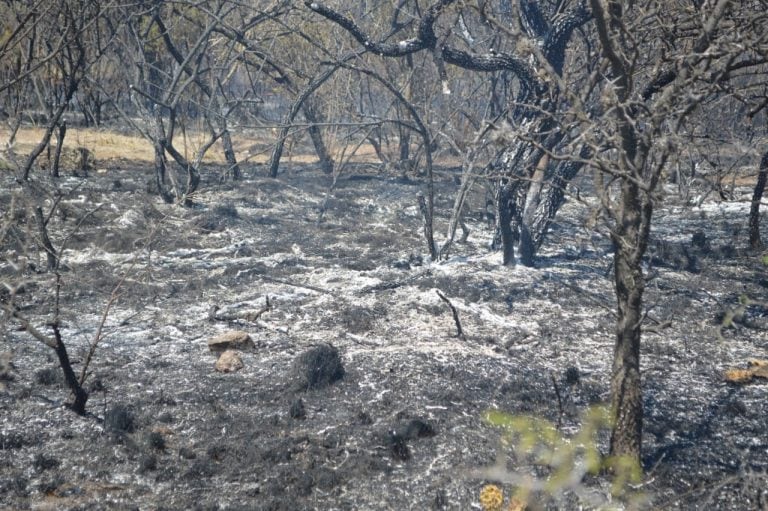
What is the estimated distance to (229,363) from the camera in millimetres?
5699

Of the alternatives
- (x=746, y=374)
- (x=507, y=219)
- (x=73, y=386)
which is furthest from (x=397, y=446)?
(x=507, y=219)

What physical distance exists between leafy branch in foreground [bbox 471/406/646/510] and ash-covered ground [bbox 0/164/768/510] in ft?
0.19

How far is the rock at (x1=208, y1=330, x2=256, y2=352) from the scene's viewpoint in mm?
6062

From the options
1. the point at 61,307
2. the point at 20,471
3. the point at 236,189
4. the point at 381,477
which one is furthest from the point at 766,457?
the point at 236,189

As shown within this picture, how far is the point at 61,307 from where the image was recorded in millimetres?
7062

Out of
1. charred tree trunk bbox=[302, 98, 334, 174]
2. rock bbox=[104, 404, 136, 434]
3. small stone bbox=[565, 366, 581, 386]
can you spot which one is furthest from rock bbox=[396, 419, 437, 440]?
charred tree trunk bbox=[302, 98, 334, 174]

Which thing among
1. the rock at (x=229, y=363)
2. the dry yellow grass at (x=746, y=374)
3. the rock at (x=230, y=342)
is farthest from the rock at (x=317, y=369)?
the dry yellow grass at (x=746, y=374)

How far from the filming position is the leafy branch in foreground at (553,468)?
4055 millimetres

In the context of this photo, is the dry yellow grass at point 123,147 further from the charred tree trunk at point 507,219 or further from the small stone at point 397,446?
the small stone at point 397,446

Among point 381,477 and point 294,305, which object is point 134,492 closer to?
point 381,477

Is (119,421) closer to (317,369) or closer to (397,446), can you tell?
(317,369)

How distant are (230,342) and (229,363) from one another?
0.39m

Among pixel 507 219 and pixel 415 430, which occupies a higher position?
pixel 507 219

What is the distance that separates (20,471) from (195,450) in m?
0.95
